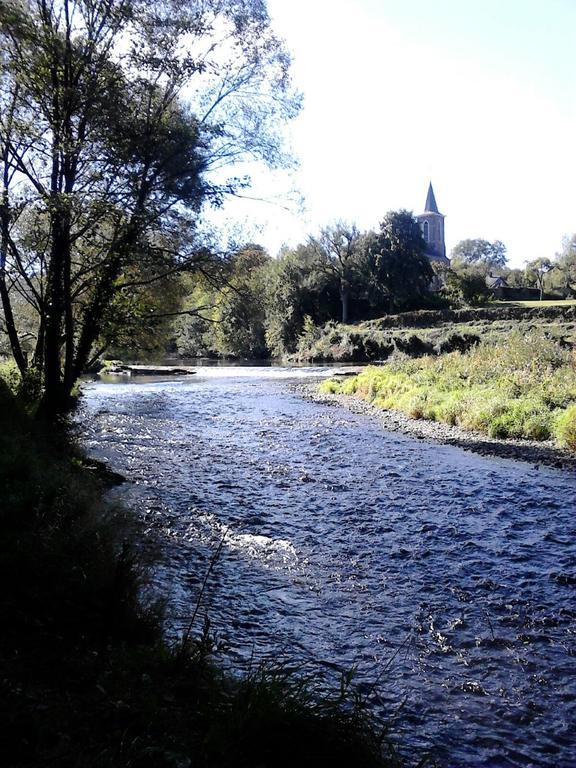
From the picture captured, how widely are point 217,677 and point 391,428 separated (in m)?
13.9

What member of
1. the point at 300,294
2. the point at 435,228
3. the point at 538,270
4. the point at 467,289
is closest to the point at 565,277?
the point at 538,270

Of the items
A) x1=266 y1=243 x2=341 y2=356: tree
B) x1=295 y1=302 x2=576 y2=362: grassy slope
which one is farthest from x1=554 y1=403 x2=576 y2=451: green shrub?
x1=266 y1=243 x2=341 y2=356: tree

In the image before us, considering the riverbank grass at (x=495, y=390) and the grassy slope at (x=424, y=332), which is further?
the grassy slope at (x=424, y=332)

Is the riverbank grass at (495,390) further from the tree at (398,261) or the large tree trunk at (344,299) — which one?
the tree at (398,261)

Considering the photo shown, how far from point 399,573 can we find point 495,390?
41.8 ft

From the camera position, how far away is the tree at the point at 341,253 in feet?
251

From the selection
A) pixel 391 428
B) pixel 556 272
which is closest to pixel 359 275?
pixel 556 272

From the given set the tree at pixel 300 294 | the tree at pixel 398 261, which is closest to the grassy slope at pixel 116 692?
the tree at pixel 300 294

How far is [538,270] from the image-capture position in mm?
103125

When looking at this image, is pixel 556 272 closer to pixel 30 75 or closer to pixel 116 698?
pixel 30 75

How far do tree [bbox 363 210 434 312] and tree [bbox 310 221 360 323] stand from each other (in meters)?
2.61

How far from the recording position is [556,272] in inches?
3743

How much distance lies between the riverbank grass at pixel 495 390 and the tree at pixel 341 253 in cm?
5061

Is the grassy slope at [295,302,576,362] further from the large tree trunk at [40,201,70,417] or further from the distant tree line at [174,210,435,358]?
the large tree trunk at [40,201,70,417]
